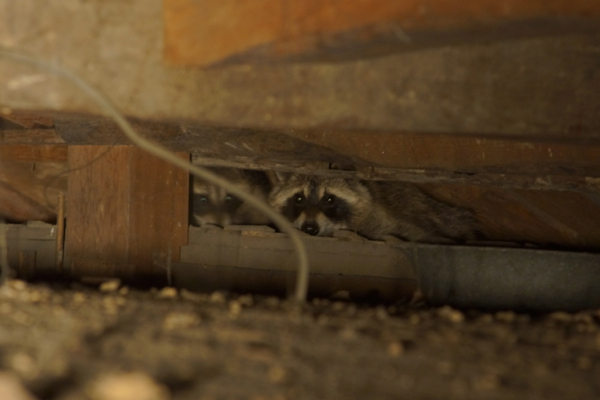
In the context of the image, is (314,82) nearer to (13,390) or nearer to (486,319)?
(486,319)

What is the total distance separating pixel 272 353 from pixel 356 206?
342 cm

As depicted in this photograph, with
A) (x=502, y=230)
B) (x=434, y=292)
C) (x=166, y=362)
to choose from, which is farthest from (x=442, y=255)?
(x=166, y=362)

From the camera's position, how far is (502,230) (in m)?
4.18

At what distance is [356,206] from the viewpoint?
4.70m

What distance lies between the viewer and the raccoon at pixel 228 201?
14.8 feet

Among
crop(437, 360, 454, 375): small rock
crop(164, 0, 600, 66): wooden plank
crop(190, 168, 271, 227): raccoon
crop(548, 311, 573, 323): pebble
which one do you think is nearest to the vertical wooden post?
crop(190, 168, 271, 227): raccoon

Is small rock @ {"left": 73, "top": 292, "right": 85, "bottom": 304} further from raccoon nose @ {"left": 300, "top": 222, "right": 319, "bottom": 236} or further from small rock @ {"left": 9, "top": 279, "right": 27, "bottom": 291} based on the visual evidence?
raccoon nose @ {"left": 300, "top": 222, "right": 319, "bottom": 236}

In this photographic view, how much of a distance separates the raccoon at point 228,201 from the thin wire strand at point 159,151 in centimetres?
267

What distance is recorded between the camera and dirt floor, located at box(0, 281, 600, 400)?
1191 millimetres

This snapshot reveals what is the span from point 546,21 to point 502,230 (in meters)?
2.87

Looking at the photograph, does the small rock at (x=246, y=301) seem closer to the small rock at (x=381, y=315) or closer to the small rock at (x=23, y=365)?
the small rock at (x=381, y=315)

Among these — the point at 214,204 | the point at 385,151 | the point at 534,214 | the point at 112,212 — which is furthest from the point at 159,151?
the point at 214,204

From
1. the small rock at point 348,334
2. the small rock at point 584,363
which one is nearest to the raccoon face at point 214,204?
the small rock at point 348,334

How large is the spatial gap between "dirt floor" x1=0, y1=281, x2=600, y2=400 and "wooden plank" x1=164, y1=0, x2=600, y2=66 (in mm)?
698
